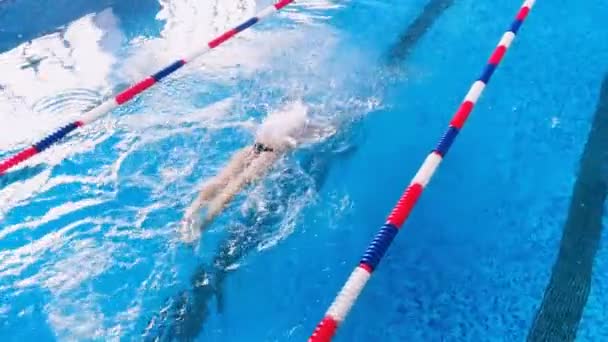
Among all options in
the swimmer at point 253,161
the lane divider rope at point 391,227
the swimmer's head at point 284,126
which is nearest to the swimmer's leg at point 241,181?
the swimmer at point 253,161

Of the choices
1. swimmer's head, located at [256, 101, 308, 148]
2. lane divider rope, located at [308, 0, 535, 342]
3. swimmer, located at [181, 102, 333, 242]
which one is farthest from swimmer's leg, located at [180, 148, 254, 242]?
lane divider rope, located at [308, 0, 535, 342]

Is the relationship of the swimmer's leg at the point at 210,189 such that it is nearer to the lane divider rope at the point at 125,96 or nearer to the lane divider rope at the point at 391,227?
the lane divider rope at the point at 125,96

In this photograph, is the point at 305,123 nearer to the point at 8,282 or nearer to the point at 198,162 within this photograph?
the point at 198,162

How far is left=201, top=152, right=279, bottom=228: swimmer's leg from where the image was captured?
3.14 meters

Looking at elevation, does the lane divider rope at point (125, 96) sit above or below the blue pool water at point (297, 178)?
above

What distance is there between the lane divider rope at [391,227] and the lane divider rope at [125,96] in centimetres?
200

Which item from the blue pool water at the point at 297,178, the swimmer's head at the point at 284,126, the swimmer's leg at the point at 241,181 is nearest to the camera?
the blue pool water at the point at 297,178

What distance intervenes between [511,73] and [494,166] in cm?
116

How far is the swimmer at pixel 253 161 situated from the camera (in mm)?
3113

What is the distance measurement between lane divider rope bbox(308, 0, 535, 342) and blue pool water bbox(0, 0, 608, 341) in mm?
205

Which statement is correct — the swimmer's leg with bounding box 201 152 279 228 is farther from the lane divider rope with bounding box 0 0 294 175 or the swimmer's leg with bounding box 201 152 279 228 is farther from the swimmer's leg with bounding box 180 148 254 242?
the lane divider rope with bounding box 0 0 294 175

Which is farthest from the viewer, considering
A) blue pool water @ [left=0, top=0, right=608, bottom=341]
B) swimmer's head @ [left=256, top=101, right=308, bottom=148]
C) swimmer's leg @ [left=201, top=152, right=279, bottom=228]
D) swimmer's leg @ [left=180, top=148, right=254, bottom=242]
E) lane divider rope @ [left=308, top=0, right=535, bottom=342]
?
swimmer's head @ [left=256, top=101, right=308, bottom=148]

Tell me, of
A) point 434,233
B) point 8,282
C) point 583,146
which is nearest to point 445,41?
point 583,146

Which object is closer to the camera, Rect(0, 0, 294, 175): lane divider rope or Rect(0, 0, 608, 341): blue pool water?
Rect(0, 0, 608, 341): blue pool water
